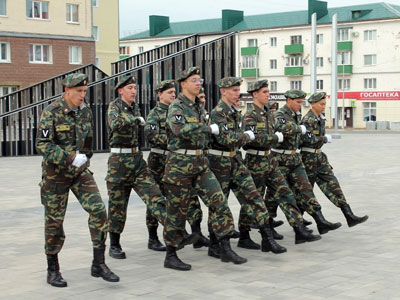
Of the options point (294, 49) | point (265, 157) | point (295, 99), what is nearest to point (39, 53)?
point (294, 49)

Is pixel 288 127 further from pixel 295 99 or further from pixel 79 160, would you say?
pixel 79 160

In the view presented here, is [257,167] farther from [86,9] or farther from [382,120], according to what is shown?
[382,120]

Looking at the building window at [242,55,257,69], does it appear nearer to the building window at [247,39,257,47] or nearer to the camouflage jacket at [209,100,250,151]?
the building window at [247,39,257,47]

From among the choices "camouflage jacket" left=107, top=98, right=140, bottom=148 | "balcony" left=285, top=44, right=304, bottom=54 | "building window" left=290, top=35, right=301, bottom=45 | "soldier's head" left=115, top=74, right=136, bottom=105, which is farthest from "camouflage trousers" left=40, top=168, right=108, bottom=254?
"building window" left=290, top=35, right=301, bottom=45

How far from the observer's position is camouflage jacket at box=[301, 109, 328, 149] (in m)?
9.13

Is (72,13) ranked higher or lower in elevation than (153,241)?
higher

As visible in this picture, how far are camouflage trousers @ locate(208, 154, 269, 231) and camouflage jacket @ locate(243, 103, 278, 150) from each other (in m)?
0.40

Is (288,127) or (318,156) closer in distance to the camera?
(288,127)

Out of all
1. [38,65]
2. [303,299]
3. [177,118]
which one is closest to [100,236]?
[177,118]

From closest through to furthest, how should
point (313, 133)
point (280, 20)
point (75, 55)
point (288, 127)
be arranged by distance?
point (288, 127), point (313, 133), point (75, 55), point (280, 20)

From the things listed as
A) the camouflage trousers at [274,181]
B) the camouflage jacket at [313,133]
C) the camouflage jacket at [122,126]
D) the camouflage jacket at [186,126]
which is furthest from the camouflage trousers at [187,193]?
the camouflage jacket at [313,133]

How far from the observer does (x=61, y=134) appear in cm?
645

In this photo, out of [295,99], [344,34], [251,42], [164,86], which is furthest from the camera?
[251,42]

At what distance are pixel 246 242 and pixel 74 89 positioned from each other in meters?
2.89
